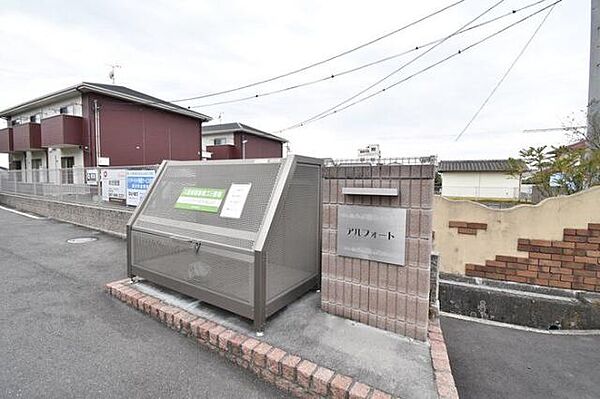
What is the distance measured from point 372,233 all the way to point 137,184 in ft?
19.6

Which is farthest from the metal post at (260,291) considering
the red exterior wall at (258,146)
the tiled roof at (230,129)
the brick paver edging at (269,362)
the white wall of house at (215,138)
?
the white wall of house at (215,138)

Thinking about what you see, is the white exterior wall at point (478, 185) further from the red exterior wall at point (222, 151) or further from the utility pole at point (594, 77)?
the utility pole at point (594, 77)

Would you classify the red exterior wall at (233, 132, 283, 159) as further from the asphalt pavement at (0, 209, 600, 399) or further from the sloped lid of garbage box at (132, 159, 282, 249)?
the asphalt pavement at (0, 209, 600, 399)

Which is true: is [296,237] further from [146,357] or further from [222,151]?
[222,151]

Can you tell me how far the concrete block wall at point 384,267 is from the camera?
2.22 metres

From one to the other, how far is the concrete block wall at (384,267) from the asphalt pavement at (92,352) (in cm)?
98

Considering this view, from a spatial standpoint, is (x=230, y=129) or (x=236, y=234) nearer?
(x=236, y=234)

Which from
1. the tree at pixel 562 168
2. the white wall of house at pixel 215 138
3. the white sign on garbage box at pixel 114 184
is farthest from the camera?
the white wall of house at pixel 215 138

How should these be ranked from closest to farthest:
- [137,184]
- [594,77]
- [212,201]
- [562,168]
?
[212,201] < [562,168] < [594,77] < [137,184]

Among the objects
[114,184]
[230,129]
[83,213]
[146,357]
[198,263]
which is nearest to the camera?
[146,357]

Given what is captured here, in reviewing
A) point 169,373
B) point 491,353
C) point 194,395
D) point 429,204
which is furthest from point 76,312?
point 491,353

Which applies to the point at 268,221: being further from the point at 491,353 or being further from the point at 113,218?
the point at 113,218

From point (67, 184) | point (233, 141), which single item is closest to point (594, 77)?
point (67, 184)

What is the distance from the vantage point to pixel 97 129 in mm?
13484
